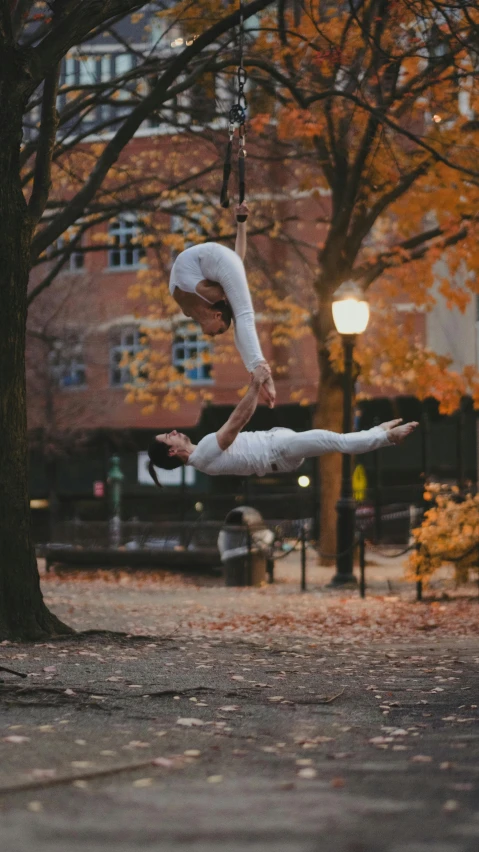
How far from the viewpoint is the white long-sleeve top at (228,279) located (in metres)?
7.79

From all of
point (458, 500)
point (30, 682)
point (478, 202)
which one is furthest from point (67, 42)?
point (458, 500)

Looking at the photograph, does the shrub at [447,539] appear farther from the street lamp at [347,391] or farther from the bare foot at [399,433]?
the bare foot at [399,433]

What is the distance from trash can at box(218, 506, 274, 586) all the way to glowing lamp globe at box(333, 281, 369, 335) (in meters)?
4.21

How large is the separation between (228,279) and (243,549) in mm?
14038

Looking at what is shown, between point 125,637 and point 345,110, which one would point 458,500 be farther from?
point 125,637

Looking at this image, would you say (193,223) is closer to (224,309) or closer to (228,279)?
(224,309)

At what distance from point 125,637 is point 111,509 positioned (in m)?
17.3

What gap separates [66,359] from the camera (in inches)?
1610

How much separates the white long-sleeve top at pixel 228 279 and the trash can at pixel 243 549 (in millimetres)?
13480

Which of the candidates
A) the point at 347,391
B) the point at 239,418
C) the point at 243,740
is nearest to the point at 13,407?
the point at 239,418

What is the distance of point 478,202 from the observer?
1961 cm

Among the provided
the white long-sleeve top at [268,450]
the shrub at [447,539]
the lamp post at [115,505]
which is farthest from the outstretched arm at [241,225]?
the lamp post at [115,505]

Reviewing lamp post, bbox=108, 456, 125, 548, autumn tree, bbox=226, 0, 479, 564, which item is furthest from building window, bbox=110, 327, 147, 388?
autumn tree, bbox=226, 0, 479, 564

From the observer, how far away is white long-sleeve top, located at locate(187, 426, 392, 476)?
830cm
